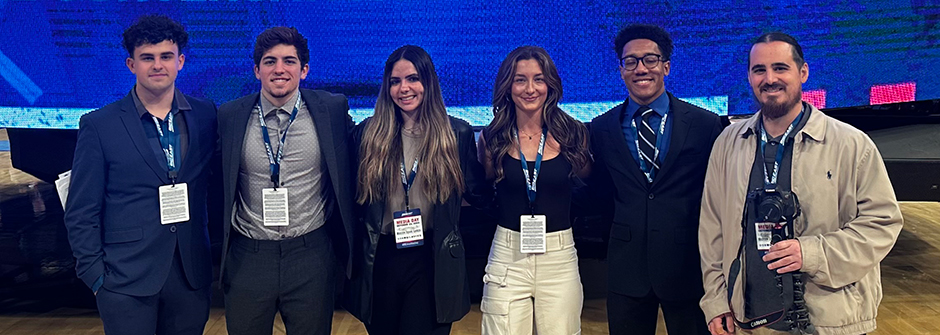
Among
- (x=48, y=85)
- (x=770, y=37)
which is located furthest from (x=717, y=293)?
(x=48, y=85)

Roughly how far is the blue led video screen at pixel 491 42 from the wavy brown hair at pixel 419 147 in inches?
72.9

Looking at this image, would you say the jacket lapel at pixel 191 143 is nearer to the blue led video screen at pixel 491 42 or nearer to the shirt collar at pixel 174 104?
the shirt collar at pixel 174 104

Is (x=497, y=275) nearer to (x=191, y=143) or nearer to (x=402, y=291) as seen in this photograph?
(x=402, y=291)

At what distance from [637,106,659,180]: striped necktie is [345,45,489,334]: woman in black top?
0.67 metres

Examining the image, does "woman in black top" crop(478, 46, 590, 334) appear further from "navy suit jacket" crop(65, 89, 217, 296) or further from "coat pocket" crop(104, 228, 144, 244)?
"coat pocket" crop(104, 228, 144, 244)

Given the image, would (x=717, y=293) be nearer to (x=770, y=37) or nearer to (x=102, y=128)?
(x=770, y=37)

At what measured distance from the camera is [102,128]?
7.04ft

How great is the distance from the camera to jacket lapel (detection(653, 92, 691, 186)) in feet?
7.17

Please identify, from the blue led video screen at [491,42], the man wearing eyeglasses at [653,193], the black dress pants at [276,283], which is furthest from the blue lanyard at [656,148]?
the blue led video screen at [491,42]

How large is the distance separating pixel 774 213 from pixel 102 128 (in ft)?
7.21

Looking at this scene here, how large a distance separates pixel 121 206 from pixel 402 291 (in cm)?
103

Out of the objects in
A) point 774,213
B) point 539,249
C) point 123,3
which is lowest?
point 539,249

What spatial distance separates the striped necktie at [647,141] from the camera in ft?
7.30

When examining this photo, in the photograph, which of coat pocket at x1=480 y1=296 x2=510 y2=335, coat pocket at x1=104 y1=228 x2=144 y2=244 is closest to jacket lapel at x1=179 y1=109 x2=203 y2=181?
coat pocket at x1=104 y1=228 x2=144 y2=244
